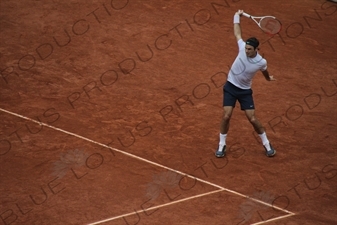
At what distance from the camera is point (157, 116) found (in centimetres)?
1625

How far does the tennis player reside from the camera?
1432 cm

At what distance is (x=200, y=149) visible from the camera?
49.8 ft

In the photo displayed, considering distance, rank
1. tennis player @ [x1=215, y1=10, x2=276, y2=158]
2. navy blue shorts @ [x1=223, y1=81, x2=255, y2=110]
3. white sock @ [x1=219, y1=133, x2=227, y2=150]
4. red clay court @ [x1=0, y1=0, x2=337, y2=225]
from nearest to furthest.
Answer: red clay court @ [x1=0, y1=0, x2=337, y2=225]
tennis player @ [x1=215, y1=10, x2=276, y2=158]
navy blue shorts @ [x1=223, y1=81, x2=255, y2=110]
white sock @ [x1=219, y1=133, x2=227, y2=150]

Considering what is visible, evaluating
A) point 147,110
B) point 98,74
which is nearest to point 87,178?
point 147,110

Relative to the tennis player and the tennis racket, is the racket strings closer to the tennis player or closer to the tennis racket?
the tennis racket

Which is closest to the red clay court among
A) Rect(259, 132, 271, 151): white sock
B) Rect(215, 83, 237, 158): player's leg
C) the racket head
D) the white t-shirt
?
Rect(259, 132, 271, 151): white sock

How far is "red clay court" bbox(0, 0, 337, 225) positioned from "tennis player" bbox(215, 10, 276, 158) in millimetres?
428

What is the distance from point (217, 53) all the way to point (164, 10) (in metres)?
2.49

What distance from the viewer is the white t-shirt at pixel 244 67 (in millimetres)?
14328

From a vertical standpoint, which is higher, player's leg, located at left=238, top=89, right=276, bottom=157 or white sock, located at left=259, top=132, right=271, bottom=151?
player's leg, located at left=238, top=89, right=276, bottom=157

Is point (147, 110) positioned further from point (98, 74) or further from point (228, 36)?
point (228, 36)

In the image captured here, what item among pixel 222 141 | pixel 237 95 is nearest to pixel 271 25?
pixel 237 95

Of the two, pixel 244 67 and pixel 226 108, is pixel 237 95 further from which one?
pixel 244 67

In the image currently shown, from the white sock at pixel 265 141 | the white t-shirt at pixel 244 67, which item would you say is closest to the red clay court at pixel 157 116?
the white sock at pixel 265 141
